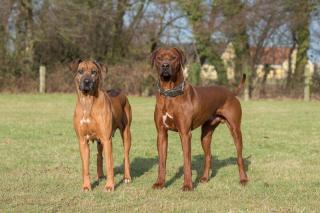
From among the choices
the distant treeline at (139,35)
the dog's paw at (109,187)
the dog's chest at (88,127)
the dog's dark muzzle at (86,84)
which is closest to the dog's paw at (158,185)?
the dog's paw at (109,187)

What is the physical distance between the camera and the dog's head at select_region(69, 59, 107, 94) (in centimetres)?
655

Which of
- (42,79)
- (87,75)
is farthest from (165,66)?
(42,79)

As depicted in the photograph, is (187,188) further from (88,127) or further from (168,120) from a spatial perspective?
(88,127)

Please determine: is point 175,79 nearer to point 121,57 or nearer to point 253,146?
point 253,146

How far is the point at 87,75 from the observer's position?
6578 mm

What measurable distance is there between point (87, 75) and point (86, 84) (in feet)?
0.40

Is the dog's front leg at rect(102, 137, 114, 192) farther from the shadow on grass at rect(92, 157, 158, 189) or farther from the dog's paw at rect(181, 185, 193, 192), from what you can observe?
the dog's paw at rect(181, 185, 193, 192)

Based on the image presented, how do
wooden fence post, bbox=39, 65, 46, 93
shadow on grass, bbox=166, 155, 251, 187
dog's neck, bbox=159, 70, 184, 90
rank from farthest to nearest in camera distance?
1. wooden fence post, bbox=39, 65, 46, 93
2. shadow on grass, bbox=166, 155, 251, 187
3. dog's neck, bbox=159, 70, 184, 90

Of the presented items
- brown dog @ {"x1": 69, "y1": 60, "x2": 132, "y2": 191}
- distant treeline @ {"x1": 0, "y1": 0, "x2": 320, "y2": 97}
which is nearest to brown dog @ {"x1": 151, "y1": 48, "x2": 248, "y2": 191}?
brown dog @ {"x1": 69, "y1": 60, "x2": 132, "y2": 191}

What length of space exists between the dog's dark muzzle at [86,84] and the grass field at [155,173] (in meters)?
1.23

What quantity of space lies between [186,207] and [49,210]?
144cm

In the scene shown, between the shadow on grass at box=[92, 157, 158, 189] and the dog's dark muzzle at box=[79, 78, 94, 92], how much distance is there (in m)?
1.40

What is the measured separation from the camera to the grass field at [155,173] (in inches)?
235

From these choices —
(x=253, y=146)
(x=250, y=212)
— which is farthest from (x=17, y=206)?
(x=253, y=146)
